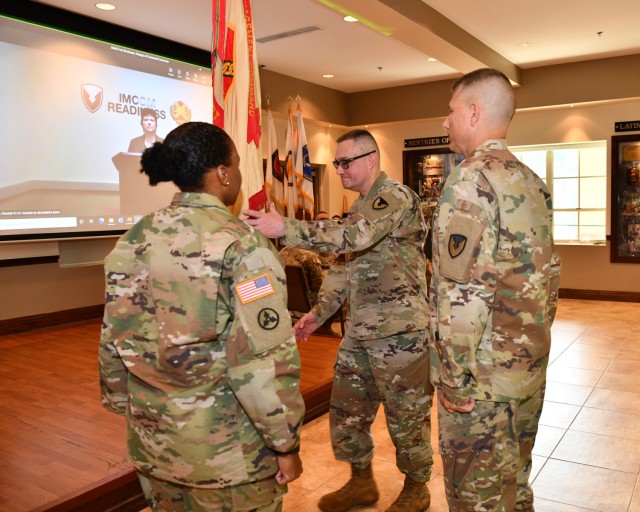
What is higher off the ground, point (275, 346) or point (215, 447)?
point (275, 346)

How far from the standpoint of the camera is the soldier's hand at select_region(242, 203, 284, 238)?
1.92 metres

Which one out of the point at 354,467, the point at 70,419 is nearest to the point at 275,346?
the point at 354,467

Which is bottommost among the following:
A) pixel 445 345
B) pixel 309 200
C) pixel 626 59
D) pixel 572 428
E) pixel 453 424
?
pixel 572 428

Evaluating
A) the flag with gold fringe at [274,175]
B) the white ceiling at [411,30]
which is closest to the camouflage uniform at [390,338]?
the white ceiling at [411,30]

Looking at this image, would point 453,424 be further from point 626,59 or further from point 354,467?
point 626,59

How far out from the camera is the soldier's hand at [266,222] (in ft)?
6.30

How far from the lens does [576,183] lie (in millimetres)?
8516

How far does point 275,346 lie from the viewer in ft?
4.49

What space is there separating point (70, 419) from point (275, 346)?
8.57ft

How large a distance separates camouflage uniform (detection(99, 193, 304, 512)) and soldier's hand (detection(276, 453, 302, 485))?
18mm

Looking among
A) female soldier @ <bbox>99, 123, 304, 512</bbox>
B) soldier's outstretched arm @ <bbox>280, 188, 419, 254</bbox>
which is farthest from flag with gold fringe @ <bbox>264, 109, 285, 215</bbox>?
female soldier @ <bbox>99, 123, 304, 512</bbox>

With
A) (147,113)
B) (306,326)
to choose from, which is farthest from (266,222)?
(147,113)

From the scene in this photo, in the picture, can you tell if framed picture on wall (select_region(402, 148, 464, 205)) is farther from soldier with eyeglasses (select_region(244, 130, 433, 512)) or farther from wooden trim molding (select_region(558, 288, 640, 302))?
soldier with eyeglasses (select_region(244, 130, 433, 512))

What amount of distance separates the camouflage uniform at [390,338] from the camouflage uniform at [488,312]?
683 mm
